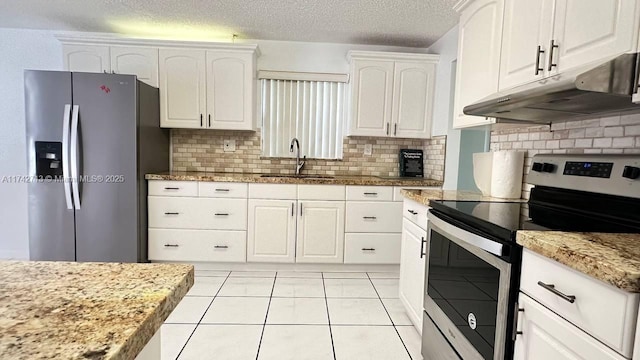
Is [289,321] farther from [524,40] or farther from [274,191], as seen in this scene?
[524,40]

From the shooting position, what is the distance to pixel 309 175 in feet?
11.8

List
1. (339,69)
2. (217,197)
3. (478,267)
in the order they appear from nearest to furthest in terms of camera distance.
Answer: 1. (478,267)
2. (217,197)
3. (339,69)

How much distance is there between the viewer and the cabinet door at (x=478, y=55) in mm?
1846

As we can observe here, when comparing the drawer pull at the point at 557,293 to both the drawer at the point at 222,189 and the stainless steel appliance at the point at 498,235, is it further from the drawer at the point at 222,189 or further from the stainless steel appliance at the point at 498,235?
the drawer at the point at 222,189

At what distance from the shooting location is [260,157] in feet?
11.8

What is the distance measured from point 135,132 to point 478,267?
2774 millimetres

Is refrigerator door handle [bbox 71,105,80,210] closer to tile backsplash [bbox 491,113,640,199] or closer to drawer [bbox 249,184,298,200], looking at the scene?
drawer [bbox 249,184,298,200]

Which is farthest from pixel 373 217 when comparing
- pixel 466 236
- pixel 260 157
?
pixel 466 236

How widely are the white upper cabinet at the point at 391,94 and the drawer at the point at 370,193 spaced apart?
2.03 ft

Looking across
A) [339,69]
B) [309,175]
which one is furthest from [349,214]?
[339,69]

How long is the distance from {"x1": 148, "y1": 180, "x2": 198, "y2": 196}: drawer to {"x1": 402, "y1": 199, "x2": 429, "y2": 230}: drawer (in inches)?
75.7

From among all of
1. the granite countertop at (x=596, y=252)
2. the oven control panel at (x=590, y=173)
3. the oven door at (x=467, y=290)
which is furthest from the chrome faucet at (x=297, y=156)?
the granite countertop at (x=596, y=252)

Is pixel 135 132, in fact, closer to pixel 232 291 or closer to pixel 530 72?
pixel 232 291

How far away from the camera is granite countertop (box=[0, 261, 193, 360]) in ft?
1.40
